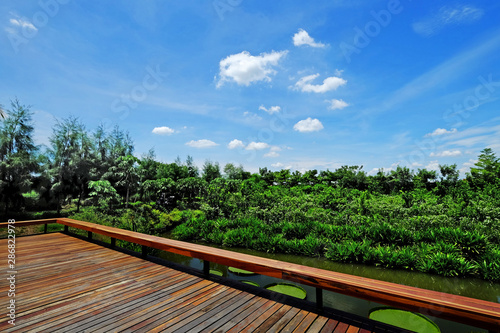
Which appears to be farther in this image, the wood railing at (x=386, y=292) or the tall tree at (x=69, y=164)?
the tall tree at (x=69, y=164)

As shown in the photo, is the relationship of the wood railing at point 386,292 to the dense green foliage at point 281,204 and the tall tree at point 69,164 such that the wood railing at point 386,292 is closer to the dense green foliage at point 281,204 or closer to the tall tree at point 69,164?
the dense green foliage at point 281,204

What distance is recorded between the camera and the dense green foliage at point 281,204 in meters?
5.43

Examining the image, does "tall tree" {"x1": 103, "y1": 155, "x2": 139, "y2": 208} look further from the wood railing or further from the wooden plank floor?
the wood railing

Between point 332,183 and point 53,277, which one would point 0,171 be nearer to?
point 53,277

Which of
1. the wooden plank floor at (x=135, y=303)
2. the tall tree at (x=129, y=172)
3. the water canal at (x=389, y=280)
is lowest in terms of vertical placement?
the water canal at (x=389, y=280)

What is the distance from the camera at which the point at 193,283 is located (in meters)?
2.75

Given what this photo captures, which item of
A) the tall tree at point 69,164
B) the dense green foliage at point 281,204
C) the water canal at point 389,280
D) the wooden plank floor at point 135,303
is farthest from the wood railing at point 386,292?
the tall tree at point 69,164

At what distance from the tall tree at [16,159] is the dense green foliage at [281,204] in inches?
1.8

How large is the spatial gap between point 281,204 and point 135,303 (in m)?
7.35

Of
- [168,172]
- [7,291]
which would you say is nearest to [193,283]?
[7,291]

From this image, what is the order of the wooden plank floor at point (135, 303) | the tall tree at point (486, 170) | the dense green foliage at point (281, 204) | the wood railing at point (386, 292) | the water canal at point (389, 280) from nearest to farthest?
the wood railing at point (386, 292) < the wooden plank floor at point (135, 303) < the water canal at point (389, 280) < the dense green foliage at point (281, 204) < the tall tree at point (486, 170)

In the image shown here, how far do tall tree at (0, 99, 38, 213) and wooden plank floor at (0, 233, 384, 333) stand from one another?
45.3 feet

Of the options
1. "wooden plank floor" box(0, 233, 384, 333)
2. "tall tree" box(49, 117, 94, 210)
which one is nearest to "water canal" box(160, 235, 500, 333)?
"wooden plank floor" box(0, 233, 384, 333)

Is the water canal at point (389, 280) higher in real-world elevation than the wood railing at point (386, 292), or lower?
lower
